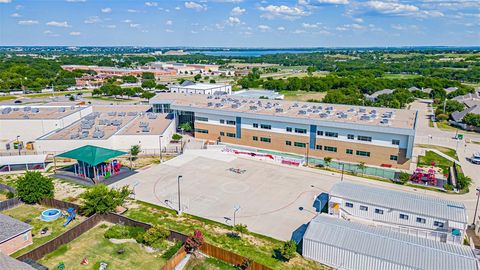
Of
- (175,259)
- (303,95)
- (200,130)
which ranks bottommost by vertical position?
(175,259)

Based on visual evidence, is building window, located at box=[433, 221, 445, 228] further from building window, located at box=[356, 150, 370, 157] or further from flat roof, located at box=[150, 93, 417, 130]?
building window, located at box=[356, 150, 370, 157]

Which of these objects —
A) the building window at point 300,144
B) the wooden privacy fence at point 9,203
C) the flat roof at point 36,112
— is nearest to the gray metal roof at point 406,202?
the building window at point 300,144

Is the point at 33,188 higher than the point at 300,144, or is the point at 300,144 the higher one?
the point at 33,188

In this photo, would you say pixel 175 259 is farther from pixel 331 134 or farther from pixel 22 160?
pixel 331 134

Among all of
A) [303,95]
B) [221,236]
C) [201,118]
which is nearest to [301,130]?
[201,118]

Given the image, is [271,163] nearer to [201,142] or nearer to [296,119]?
[296,119]

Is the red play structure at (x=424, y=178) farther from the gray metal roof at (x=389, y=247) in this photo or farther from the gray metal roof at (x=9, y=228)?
the gray metal roof at (x=9, y=228)

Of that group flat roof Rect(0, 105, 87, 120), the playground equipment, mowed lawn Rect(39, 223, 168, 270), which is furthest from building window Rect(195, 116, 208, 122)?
mowed lawn Rect(39, 223, 168, 270)
